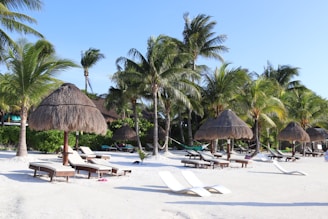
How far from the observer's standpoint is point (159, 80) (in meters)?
18.6

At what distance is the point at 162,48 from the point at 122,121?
1049 centimetres

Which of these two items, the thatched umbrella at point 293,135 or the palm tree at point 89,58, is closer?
the thatched umbrella at point 293,135

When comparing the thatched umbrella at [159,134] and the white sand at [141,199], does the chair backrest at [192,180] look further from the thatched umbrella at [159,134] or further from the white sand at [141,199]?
the thatched umbrella at [159,134]

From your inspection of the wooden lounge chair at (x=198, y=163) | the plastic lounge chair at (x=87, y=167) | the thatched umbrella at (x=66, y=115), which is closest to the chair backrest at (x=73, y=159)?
the plastic lounge chair at (x=87, y=167)

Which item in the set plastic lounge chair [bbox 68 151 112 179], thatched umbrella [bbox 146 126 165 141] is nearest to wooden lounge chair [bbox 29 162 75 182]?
plastic lounge chair [bbox 68 151 112 179]

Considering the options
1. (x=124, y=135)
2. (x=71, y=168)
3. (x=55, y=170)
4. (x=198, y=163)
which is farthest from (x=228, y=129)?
(x=55, y=170)

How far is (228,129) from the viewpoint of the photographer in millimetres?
16922

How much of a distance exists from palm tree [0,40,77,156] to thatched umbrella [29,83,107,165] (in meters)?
2.55

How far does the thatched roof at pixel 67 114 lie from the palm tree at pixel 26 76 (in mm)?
2525

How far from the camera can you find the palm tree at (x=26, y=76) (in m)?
14.0

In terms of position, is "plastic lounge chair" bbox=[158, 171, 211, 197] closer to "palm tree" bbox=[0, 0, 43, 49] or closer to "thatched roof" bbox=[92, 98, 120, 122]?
"palm tree" bbox=[0, 0, 43, 49]

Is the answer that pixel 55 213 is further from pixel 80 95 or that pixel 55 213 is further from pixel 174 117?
pixel 174 117

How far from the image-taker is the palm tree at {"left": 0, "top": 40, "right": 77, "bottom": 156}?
13961 mm

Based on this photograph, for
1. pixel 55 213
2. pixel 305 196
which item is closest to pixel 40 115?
pixel 55 213
